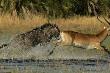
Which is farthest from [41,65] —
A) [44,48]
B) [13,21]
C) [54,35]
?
[13,21]

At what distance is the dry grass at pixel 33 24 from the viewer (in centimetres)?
2283

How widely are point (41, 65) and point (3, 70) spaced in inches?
57.7

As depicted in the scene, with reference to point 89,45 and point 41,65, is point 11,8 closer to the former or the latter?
point 89,45

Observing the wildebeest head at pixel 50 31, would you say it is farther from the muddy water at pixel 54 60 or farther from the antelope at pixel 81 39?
the muddy water at pixel 54 60

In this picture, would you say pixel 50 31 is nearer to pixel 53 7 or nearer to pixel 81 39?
pixel 81 39

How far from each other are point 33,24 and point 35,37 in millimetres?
7613

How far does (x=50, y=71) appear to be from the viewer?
36.4 ft

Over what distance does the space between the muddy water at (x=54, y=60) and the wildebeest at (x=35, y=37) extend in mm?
227

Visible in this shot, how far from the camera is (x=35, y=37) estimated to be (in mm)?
16812

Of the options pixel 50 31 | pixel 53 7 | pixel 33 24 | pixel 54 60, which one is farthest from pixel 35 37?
pixel 53 7

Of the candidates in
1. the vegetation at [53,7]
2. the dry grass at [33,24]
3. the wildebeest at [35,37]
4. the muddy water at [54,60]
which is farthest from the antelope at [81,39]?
the vegetation at [53,7]

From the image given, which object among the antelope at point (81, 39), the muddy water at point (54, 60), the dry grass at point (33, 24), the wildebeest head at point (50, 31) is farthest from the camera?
the dry grass at point (33, 24)

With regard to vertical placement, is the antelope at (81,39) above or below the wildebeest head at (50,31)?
below

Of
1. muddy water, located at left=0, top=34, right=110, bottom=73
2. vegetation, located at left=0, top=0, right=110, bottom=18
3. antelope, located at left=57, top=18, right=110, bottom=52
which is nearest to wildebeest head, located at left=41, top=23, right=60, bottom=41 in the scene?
antelope, located at left=57, top=18, right=110, bottom=52
